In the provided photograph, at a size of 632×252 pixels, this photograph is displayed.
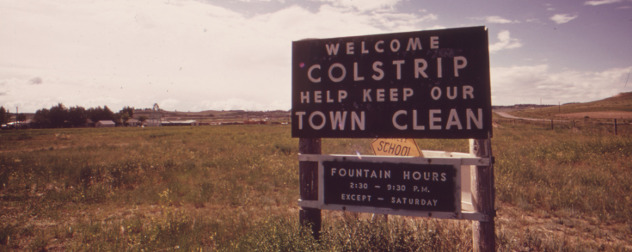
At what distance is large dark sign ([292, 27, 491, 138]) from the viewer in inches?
113

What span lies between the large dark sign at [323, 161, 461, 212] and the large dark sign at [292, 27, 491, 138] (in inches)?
14.1

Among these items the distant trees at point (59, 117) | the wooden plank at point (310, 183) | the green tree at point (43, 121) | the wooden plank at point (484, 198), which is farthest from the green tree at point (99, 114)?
the wooden plank at point (484, 198)

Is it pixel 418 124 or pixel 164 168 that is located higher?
pixel 418 124

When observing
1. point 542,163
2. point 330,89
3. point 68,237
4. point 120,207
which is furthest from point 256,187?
point 542,163

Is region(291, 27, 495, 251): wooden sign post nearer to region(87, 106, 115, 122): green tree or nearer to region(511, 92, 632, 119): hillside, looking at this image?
region(511, 92, 632, 119): hillside

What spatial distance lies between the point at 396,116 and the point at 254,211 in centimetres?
395

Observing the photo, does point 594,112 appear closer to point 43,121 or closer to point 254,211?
point 254,211

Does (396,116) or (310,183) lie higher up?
(396,116)

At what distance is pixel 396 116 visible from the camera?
309 cm

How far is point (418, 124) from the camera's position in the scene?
3.02m

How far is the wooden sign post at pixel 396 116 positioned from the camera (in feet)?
9.27

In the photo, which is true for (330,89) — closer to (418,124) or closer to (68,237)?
(418,124)

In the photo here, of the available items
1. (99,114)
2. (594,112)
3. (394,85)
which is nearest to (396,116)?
(394,85)

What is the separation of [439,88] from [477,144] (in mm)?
675
